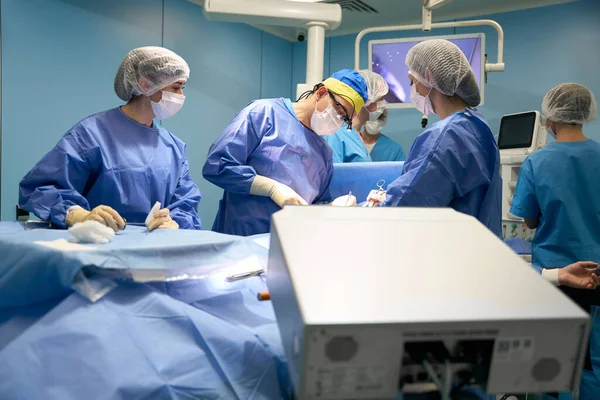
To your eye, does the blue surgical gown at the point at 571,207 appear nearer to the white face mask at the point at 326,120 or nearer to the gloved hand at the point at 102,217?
the white face mask at the point at 326,120

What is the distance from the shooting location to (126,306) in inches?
36.9

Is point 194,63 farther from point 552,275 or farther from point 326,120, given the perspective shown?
point 552,275

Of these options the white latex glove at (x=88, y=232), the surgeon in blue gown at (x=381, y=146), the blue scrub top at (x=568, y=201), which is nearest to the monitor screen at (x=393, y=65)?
the surgeon in blue gown at (x=381, y=146)

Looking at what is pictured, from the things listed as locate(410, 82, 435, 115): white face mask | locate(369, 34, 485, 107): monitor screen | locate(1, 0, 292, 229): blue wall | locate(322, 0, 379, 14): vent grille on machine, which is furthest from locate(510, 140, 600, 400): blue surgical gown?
locate(1, 0, 292, 229): blue wall

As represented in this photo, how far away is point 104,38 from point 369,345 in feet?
9.44

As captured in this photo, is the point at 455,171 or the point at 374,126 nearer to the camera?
the point at 455,171

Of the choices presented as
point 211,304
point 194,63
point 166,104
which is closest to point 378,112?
point 194,63

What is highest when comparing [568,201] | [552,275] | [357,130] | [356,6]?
[356,6]

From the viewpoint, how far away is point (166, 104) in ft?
5.85

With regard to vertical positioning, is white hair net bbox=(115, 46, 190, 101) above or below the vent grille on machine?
below

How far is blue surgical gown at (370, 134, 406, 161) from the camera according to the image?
10.5 ft

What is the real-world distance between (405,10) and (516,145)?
4.56 ft

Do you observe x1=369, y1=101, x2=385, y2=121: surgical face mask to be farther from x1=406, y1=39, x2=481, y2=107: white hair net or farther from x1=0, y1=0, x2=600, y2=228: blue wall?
x1=406, y1=39, x2=481, y2=107: white hair net

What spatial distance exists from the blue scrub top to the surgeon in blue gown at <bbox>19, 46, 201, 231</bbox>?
56.8 inches
